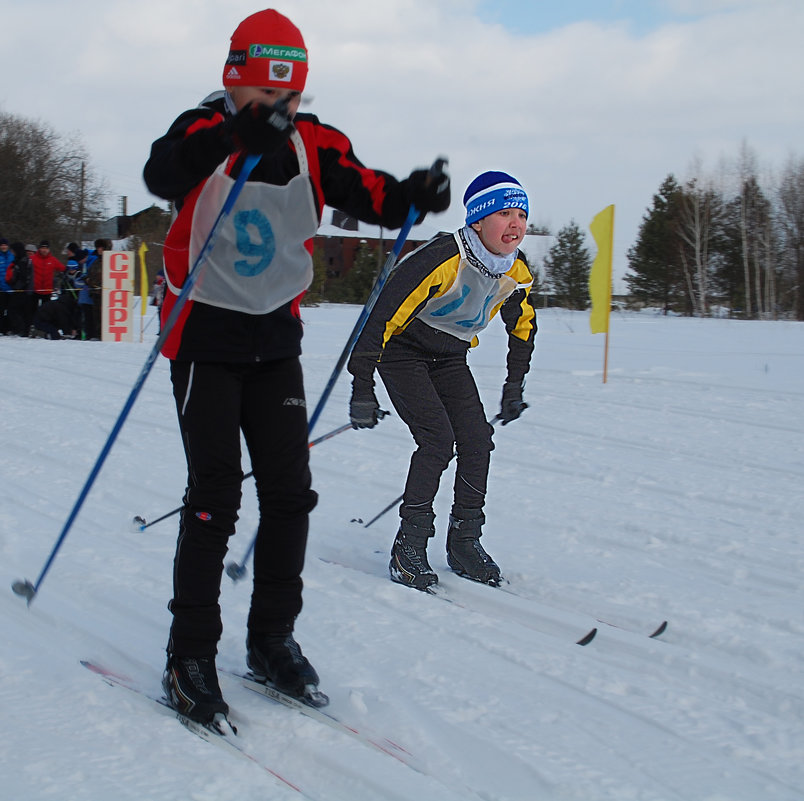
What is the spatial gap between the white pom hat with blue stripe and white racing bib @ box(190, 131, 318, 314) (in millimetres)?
1324

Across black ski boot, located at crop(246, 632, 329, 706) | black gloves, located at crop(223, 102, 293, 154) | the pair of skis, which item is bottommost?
the pair of skis

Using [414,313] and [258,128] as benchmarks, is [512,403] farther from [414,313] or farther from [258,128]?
[258,128]

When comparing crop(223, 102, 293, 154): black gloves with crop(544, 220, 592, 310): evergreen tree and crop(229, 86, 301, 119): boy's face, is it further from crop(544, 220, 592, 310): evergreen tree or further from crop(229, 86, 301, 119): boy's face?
crop(544, 220, 592, 310): evergreen tree

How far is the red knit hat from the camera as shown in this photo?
2.09 m

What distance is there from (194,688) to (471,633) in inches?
41.2

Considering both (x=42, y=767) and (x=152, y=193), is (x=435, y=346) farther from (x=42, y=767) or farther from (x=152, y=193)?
(x=42, y=767)

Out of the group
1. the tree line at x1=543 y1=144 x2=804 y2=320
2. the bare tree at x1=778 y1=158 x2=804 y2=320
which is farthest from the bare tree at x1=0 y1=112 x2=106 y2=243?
the bare tree at x1=778 y1=158 x2=804 y2=320

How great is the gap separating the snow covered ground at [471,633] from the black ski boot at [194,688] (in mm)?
61

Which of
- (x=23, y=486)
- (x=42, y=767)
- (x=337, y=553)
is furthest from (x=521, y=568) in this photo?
(x=23, y=486)

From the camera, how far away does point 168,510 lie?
4.45 metres

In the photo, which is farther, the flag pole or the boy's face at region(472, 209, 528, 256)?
the flag pole

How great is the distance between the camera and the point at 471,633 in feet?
9.54

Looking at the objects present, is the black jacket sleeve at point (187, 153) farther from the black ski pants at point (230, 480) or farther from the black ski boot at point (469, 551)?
the black ski boot at point (469, 551)

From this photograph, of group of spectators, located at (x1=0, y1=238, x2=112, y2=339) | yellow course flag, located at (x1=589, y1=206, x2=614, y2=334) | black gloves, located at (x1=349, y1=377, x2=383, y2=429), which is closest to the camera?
black gloves, located at (x1=349, y1=377, x2=383, y2=429)
